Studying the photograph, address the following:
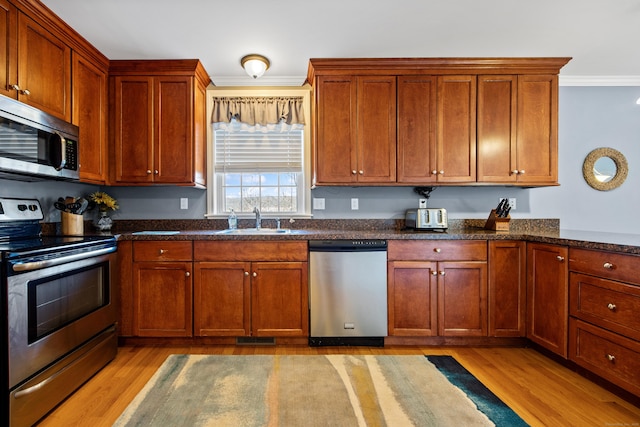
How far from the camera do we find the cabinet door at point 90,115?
91.5 inches

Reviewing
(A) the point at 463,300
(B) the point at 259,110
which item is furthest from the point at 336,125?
(A) the point at 463,300

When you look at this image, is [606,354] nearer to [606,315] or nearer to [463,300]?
[606,315]

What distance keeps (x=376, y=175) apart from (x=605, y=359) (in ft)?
6.46

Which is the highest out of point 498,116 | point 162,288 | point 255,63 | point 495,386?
point 255,63

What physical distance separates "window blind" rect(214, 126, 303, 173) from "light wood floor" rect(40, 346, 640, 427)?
1.72m

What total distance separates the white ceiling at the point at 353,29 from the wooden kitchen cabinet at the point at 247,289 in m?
1.64

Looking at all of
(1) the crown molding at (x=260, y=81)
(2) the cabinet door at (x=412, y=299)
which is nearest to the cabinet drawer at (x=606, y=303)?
(2) the cabinet door at (x=412, y=299)

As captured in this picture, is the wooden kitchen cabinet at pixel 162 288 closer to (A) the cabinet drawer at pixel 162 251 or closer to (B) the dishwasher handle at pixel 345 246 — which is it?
(A) the cabinet drawer at pixel 162 251

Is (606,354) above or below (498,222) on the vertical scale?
below

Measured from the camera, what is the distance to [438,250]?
96.2 inches

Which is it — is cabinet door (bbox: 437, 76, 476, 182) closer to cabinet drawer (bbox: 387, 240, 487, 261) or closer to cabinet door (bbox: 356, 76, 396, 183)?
cabinet door (bbox: 356, 76, 396, 183)

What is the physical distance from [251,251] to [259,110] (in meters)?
1.46

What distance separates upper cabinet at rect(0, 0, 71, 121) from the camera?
179 cm

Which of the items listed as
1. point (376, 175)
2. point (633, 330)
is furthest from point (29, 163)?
point (633, 330)
